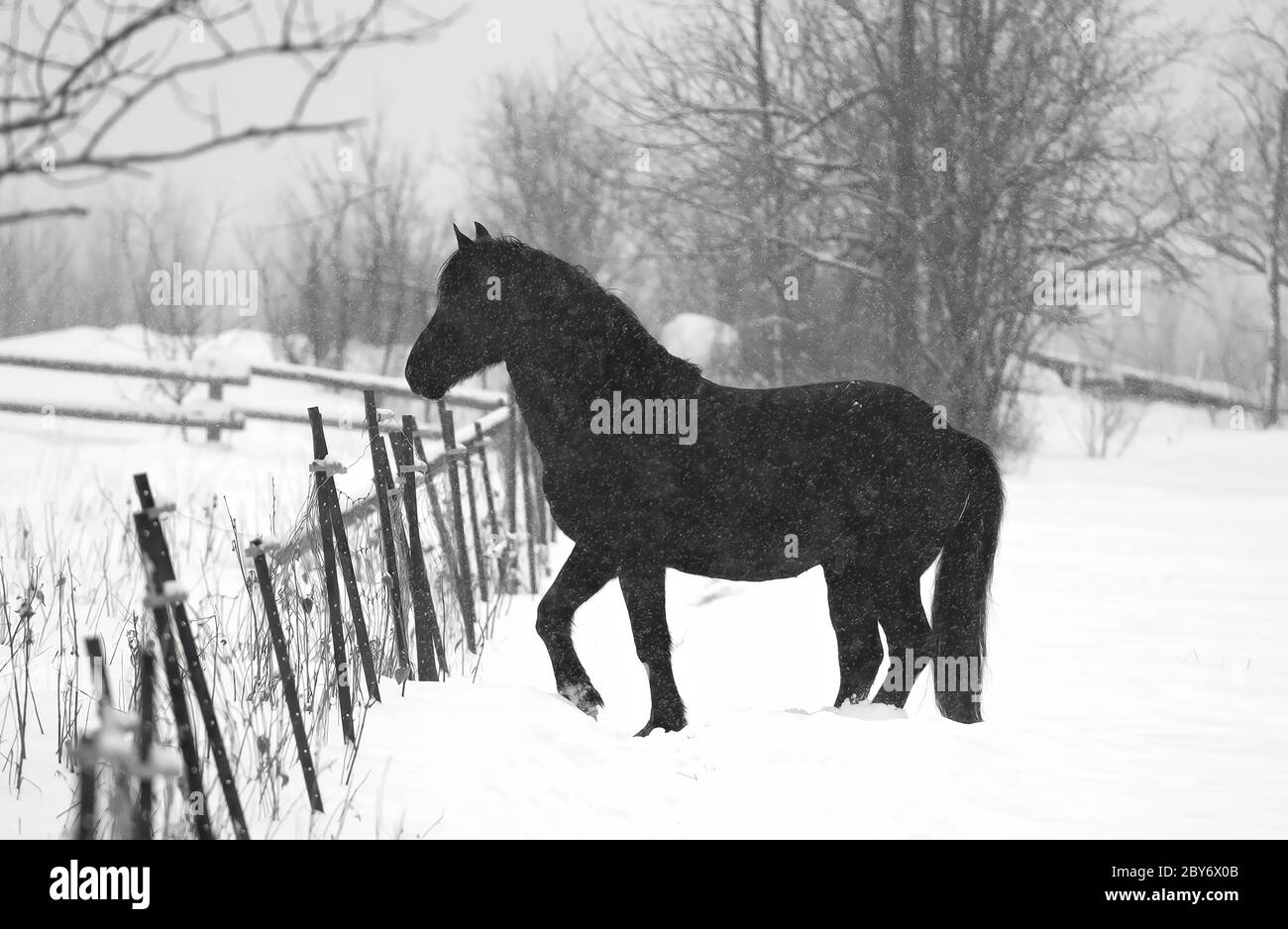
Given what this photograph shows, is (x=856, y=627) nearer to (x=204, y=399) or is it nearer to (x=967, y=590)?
(x=967, y=590)

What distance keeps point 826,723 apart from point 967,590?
817 mm

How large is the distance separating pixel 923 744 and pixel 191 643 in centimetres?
220

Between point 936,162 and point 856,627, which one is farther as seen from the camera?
point 936,162

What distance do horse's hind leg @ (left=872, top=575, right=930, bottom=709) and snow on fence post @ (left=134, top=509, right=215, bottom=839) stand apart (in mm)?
2551

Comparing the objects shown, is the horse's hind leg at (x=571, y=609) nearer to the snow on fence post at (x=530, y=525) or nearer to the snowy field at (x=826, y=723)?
the snowy field at (x=826, y=723)

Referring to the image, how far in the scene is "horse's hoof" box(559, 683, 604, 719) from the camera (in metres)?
4.11

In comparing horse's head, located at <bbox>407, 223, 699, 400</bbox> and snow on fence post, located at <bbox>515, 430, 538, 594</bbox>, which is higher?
horse's head, located at <bbox>407, 223, 699, 400</bbox>

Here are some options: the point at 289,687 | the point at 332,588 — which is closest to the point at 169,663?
the point at 289,687

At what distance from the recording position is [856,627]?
4121mm

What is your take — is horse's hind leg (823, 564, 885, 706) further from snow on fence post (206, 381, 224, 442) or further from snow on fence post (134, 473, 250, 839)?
snow on fence post (206, 381, 224, 442)

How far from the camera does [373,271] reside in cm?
1986

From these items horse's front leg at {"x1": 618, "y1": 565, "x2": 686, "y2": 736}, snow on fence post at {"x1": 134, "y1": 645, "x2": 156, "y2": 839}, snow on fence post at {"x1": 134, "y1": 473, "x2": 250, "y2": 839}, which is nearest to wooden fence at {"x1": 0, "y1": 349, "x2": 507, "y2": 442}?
horse's front leg at {"x1": 618, "y1": 565, "x2": 686, "y2": 736}

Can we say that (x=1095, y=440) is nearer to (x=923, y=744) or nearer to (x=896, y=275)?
(x=896, y=275)

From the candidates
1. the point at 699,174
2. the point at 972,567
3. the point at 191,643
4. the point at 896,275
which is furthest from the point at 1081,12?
the point at 191,643
